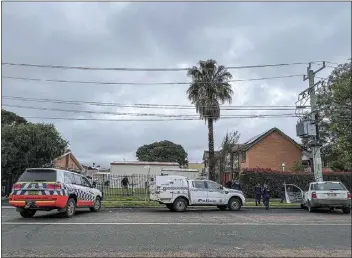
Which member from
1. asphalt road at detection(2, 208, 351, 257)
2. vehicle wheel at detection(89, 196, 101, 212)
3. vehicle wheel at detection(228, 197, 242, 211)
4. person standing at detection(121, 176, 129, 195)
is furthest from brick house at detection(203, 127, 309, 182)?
asphalt road at detection(2, 208, 351, 257)

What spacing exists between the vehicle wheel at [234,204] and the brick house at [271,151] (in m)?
25.4

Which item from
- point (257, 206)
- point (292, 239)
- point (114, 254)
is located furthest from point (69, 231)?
point (257, 206)

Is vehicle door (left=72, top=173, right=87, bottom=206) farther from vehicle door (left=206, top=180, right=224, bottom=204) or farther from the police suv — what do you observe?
vehicle door (left=206, top=180, right=224, bottom=204)

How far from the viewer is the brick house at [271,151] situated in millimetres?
44562

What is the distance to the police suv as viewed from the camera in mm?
18188

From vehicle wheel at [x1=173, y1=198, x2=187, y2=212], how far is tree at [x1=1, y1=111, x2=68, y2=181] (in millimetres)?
11287

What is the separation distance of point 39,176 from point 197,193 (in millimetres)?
7288

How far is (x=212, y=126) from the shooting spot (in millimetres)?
33344

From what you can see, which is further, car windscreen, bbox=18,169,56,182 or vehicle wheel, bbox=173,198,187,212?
vehicle wheel, bbox=173,198,187,212

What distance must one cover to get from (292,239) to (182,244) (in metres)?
2.74

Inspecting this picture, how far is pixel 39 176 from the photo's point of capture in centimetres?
1441

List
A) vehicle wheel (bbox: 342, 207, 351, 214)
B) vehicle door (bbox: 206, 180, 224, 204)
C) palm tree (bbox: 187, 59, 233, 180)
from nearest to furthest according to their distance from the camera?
vehicle wheel (bbox: 342, 207, 351, 214)
vehicle door (bbox: 206, 180, 224, 204)
palm tree (bbox: 187, 59, 233, 180)

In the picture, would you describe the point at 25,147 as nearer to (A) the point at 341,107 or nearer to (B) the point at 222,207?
(B) the point at 222,207

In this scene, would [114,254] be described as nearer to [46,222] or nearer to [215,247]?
[215,247]
